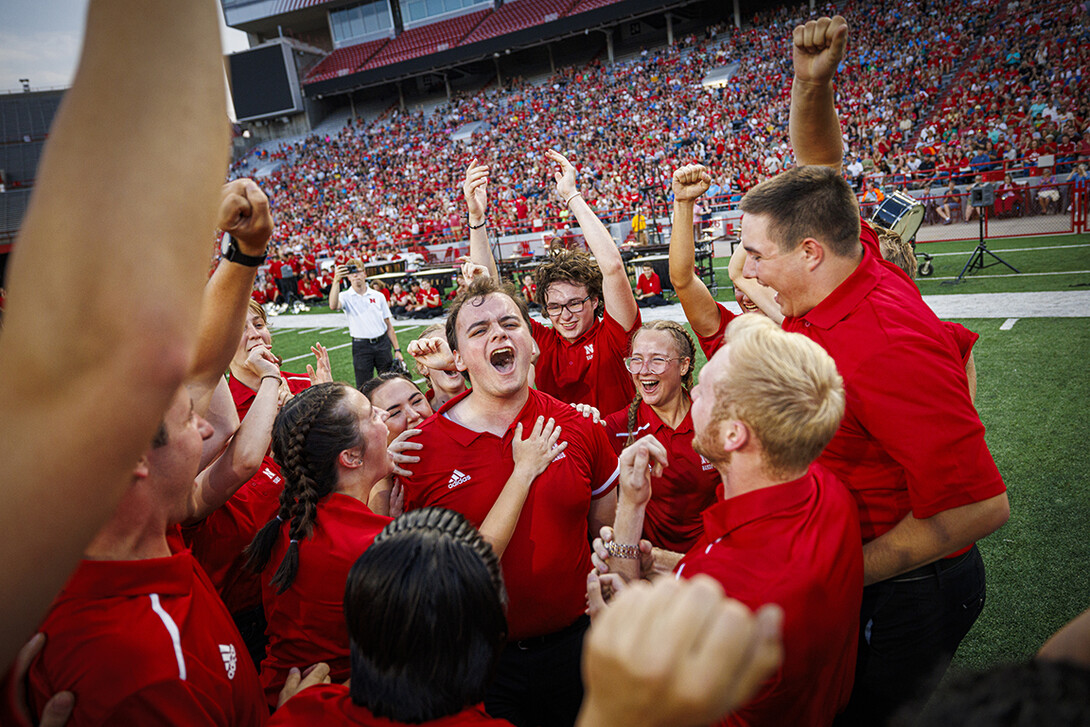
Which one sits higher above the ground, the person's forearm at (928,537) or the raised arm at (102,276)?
the raised arm at (102,276)

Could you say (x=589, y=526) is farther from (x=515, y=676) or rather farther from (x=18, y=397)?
(x=18, y=397)

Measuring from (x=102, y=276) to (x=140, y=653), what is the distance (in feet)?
4.66

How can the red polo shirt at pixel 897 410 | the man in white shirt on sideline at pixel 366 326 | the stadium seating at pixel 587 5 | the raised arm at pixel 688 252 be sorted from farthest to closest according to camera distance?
the stadium seating at pixel 587 5
the man in white shirt on sideline at pixel 366 326
the raised arm at pixel 688 252
the red polo shirt at pixel 897 410

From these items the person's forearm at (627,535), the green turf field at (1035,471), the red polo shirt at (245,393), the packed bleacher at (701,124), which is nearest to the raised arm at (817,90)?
the person's forearm at (627,535)

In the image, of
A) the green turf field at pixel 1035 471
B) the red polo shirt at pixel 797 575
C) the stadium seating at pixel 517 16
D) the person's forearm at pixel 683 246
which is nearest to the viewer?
the red polo shirt at pixel 797 575

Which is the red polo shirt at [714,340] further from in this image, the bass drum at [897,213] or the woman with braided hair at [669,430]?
the bass drum at [897,213]

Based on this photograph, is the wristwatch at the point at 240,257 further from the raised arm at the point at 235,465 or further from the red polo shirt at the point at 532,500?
the red polo shirt at the point at 532,500

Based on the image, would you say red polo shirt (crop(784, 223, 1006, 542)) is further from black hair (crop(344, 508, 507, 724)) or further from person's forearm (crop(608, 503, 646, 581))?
black hair (crop(344, 508, 507, 724))

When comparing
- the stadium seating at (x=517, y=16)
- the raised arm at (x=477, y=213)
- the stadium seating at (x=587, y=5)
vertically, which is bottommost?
the raised arm at (x=477, y=213)

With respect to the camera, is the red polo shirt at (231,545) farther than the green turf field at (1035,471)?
No

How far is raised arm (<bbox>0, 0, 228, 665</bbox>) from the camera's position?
16.3 inches

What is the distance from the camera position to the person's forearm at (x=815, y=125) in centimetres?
277

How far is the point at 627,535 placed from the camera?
2.21 meters

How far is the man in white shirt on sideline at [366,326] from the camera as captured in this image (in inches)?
375
